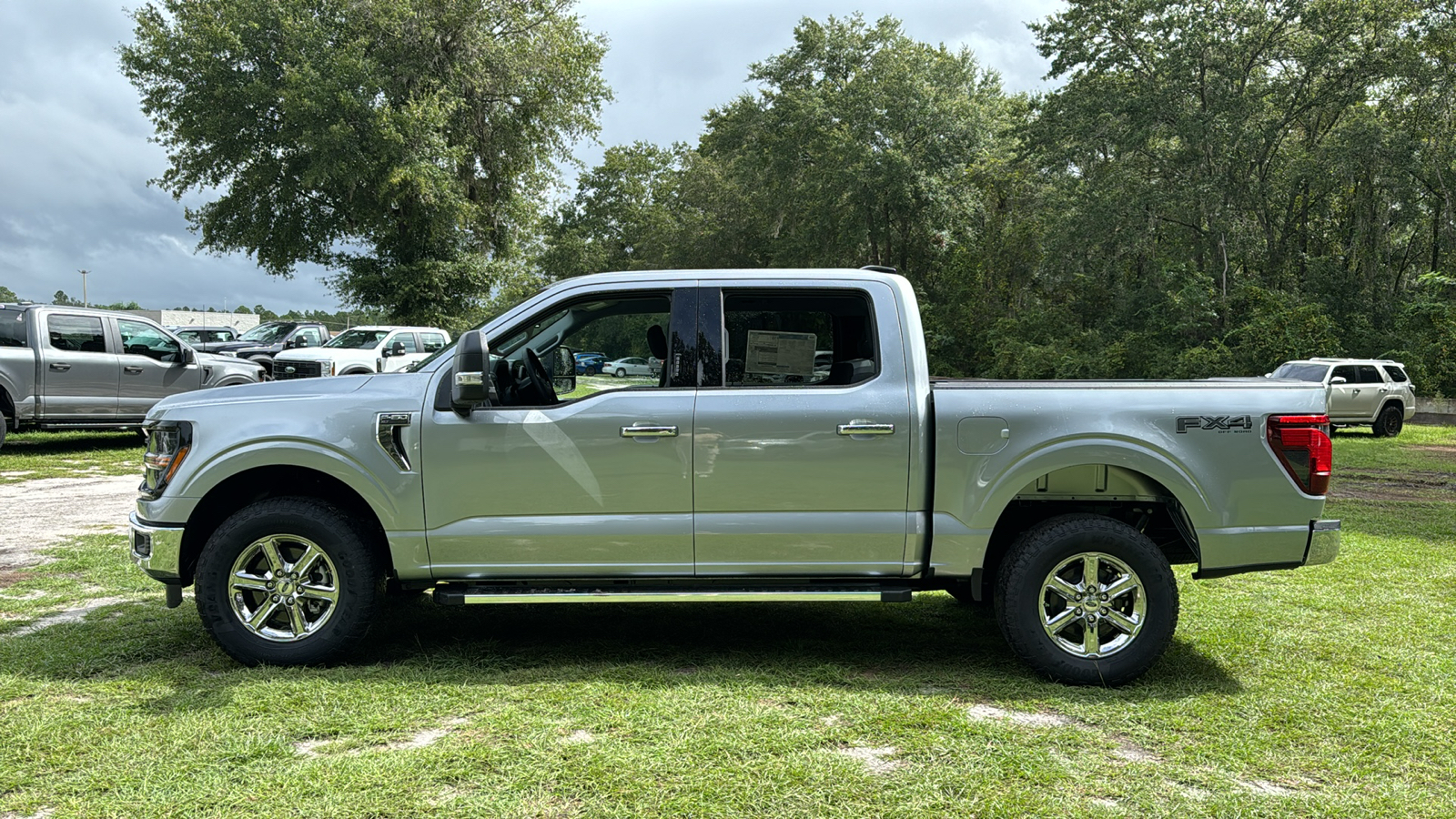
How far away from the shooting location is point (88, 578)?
6.99 meters

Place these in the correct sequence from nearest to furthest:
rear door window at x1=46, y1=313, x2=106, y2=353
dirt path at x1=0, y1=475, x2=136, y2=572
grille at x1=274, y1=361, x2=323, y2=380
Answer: dirt path at x1=0, y1=475, x2=136, y2=572
rear door window at x1=46, y1=313, x2=106, y2=353
grille at x1=274, y1=361, x2=323, y2=380

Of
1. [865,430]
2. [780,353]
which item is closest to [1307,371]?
[780,353]

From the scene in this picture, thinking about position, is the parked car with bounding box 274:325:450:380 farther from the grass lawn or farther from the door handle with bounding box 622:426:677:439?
the door handle with bounding box 622:426:677:439

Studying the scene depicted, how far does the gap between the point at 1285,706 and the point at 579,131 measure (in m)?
35.1

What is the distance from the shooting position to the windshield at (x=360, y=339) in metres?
21.8

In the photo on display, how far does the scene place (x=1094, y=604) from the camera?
484 centimetres

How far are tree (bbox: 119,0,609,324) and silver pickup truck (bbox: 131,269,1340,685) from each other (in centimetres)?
2692

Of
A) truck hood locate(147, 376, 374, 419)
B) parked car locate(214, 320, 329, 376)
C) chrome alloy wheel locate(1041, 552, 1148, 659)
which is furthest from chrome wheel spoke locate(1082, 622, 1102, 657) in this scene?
parked car locate(214, 320, 329, 376)

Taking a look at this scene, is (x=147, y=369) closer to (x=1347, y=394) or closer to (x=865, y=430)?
(x=865, y=430)

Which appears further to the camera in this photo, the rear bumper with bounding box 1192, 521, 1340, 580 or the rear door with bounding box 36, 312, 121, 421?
the rear door with bounding box 36, 312, 121, 421

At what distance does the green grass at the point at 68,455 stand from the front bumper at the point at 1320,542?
41.9 ft

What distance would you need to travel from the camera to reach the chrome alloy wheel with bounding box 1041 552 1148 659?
482cm

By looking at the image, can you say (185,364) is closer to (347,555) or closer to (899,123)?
(347,555)

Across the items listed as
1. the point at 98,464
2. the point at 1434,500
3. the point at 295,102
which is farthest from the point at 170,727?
the point at 295,102
